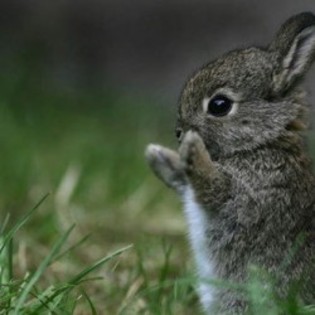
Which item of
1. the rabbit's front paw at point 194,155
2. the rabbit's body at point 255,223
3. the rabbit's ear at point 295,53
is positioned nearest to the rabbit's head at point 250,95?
the rabbit's ear at point 295,53

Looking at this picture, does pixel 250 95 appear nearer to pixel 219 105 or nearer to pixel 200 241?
pixel 219 105

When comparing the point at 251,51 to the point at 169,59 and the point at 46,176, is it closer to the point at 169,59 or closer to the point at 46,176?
the point at 46,176

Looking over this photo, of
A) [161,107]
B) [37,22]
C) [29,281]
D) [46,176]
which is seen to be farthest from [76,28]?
[29,281]

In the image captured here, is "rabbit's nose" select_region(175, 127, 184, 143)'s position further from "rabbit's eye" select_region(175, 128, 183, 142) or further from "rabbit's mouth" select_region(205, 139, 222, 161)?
"rabbit's mouth" select_region(205, 139, 222, 161)

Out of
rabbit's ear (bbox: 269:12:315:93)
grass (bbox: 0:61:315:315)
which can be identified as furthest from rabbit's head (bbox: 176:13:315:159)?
grass (bbox: 0:61:315:315)

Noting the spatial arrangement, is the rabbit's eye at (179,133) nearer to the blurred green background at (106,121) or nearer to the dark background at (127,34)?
the blurred green background at (106,121)
